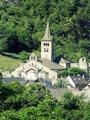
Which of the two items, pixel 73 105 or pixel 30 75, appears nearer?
pixel 73 105

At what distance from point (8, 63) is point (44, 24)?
24.1 metres

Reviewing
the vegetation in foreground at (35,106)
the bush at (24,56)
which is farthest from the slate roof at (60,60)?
the vegetation in foreground at (35,106)

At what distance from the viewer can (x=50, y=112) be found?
1777 inches

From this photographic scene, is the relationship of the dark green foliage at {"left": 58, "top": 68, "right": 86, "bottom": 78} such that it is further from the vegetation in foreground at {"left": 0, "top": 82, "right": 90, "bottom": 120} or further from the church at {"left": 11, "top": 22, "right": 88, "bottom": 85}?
the vegetation in foreground at {"left": 0, "top": 82, "right": 90, "bottom": 120}

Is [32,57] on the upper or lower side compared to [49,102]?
lower

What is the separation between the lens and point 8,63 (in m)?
104

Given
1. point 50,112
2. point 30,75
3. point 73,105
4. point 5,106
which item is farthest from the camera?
point 30,75

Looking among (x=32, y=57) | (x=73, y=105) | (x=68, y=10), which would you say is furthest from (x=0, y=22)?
(x=73, y=105)

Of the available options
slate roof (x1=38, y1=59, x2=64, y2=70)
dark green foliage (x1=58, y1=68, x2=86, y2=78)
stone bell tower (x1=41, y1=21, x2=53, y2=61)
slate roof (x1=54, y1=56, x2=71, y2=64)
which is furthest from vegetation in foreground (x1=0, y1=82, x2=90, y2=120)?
stone bell tower (x1=41, y1=21, x2=53, y2=61)

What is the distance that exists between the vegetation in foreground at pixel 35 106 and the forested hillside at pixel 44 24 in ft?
156

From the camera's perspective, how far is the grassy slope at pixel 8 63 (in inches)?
3977

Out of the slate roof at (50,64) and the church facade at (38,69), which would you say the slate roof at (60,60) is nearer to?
the church facade at (38,69)

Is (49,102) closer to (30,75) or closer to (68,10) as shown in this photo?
(30,75)

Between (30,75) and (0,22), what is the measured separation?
27.7m
